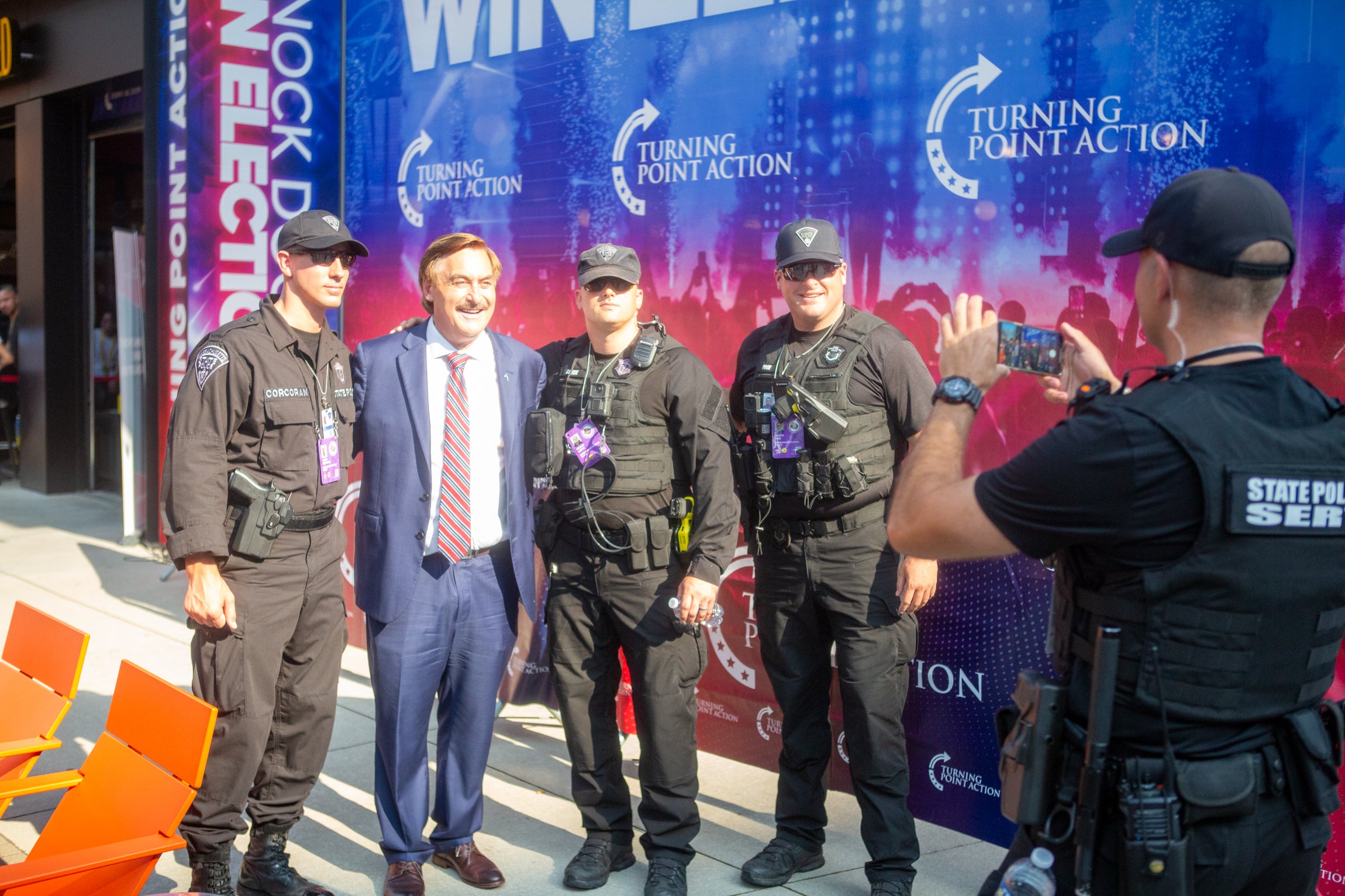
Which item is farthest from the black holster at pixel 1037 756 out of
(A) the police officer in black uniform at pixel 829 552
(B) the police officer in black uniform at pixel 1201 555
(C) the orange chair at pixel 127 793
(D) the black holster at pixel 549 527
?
(D) the black holster at pixel 549 527

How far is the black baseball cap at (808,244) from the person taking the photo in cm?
376

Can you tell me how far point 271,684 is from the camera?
11.9 feet

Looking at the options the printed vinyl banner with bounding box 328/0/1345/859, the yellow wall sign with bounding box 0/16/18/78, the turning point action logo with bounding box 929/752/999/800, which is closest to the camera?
the printed vinyl banner with bounding box 328/0/1345/859

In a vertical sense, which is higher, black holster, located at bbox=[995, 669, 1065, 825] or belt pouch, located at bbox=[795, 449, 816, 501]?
belt pouch, located at bbox=[795, 449, 816, 501]

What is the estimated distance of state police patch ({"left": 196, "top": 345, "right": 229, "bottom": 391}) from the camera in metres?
3.46

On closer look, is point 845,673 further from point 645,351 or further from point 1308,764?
point 1308,764

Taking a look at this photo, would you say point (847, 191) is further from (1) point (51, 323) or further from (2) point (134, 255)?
(1) point (51, 323)

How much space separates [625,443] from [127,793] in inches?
68.8

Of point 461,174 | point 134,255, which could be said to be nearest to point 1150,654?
point 461,174

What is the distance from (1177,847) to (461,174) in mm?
4934

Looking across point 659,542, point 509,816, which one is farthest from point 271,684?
point 659,542

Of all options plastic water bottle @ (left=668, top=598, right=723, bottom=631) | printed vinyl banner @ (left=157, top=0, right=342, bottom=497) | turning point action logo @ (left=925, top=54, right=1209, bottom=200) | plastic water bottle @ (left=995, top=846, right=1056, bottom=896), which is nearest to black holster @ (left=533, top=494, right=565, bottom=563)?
plastic water bottle @ (left=668, top=598, right=723, bottom=631)

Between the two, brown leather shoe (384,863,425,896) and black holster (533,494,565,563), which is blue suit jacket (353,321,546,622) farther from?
brown leather shoe (384,863,425,896)

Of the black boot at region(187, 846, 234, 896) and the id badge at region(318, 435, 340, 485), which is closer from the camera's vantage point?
the black boot at region(187, 846, 234, 896)
